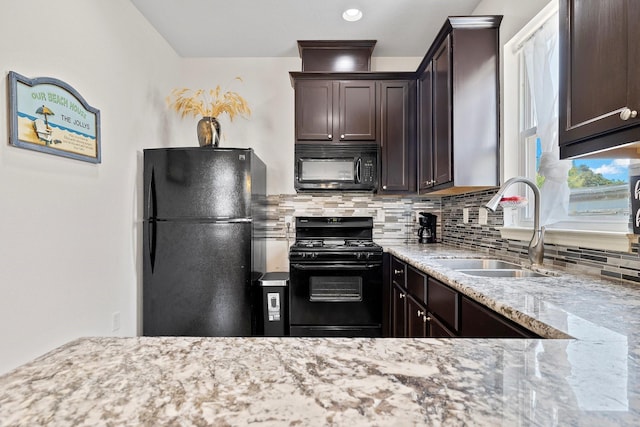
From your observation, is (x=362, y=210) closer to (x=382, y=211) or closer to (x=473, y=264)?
(x=382, y=211)

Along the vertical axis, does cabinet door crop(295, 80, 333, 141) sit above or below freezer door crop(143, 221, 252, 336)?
above

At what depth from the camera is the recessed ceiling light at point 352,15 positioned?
260 centimetres

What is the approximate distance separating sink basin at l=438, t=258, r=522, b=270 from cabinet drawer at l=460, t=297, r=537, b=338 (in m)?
0.67

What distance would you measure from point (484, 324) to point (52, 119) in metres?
2.21

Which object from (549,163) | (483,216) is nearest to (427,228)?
(483,216)

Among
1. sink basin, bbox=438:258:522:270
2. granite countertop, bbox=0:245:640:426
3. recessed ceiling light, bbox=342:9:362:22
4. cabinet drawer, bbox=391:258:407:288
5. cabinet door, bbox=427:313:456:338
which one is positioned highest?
recessed ceiling light, bbox=342:9:362:22

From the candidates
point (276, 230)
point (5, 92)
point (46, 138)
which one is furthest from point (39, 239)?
point (276, 230)

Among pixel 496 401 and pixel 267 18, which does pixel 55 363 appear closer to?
pixel 496 401

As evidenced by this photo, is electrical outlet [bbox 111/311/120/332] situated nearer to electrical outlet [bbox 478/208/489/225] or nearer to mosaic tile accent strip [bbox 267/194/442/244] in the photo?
mosaic tile accent strip [bbox 267/194/442/244]

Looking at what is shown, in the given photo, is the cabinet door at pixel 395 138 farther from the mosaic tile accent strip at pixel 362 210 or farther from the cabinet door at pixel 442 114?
the cabinet door at pixel 442 114

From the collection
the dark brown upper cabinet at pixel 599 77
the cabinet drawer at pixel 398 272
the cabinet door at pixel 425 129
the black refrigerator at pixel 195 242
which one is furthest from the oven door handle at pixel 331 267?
the dark brown upper cabinet at pixel 599 77

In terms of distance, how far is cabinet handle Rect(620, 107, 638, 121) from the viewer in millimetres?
933

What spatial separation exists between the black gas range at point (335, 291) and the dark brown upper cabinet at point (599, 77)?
1.76 m

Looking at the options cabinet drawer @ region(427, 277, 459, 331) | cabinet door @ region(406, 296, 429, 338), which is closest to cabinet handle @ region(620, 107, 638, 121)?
cabinet drawer @ region(427, 277, 459, 331)
